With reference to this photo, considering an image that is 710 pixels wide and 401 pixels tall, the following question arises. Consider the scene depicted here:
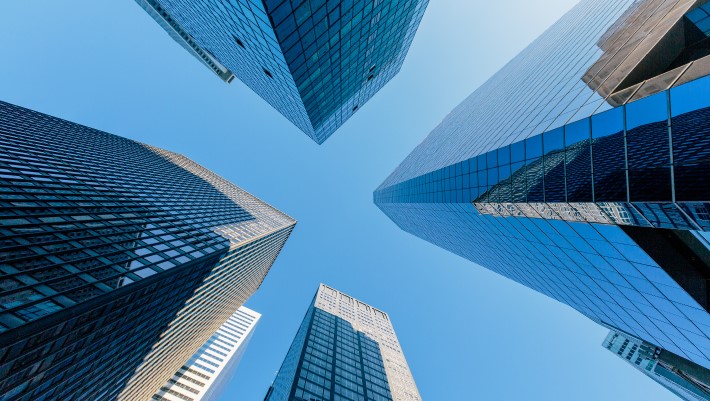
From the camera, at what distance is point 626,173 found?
41.3 ft

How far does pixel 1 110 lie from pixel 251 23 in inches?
2572

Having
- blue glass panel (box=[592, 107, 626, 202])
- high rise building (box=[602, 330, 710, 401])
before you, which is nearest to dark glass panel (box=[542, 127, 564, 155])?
blue glass panel (box=[592, 107, 626, 202])

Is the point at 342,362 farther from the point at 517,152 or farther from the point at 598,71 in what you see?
the point at 598,71

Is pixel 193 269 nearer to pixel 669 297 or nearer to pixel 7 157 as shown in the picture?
pixel 7 157

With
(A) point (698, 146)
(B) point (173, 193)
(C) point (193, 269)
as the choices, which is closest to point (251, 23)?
(C) point (193, 269)

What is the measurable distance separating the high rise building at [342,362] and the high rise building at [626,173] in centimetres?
3309

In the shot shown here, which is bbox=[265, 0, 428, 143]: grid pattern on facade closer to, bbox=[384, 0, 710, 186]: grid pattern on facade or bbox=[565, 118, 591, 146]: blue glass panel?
bbox=[384, 0, 710, 186]: grid pattern on facade

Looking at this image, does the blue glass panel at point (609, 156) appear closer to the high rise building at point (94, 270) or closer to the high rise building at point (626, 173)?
the high rise building at point (626, 173)

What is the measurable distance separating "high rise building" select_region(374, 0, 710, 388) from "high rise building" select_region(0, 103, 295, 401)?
27.7 m

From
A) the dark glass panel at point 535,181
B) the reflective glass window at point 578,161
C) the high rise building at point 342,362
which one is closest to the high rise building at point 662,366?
the dark glass panel at point 535,181

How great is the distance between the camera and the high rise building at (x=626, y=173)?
35.5ft

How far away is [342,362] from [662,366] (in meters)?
46.7

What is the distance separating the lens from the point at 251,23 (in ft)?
85.0

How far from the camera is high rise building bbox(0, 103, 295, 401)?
17.6 metres
